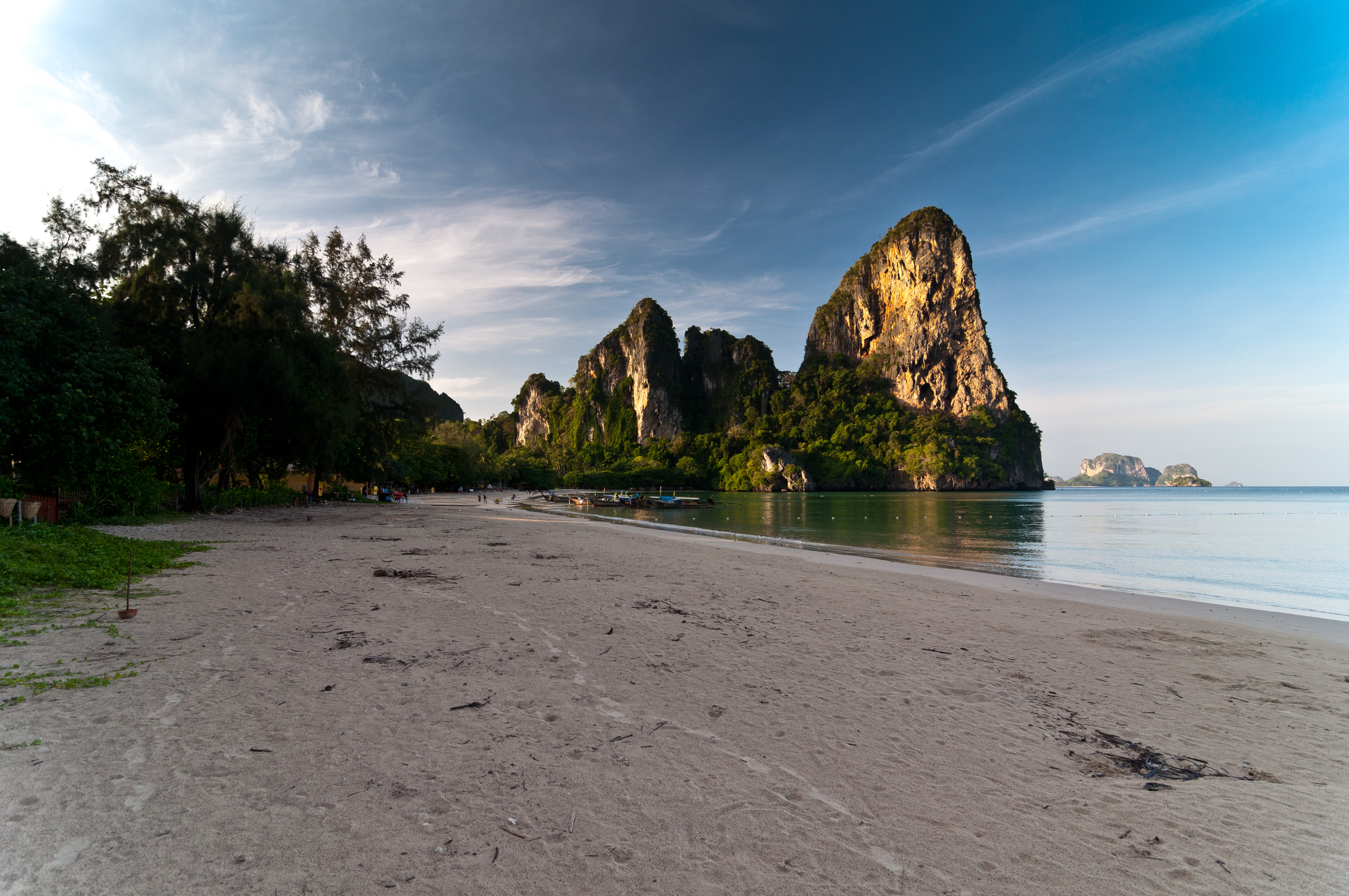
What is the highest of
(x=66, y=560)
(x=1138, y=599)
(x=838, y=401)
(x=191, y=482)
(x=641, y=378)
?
(x=641, y=378)

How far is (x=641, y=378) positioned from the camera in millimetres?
162750

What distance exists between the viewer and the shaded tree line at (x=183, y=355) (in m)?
15.0

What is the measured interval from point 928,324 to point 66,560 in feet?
550

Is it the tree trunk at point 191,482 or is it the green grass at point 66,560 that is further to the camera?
the tree trunk at point 191,482

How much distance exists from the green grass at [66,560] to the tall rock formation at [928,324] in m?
159

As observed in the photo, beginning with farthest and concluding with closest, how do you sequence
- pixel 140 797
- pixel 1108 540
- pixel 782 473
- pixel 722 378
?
pixel 722 378
pixel 782 473
pixel 1108 540
pixel 140 797

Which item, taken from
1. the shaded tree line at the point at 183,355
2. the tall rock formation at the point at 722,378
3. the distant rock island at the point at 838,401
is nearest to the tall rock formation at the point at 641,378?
the distant rock island at the point at 838,401

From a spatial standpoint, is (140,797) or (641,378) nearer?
(140,797)

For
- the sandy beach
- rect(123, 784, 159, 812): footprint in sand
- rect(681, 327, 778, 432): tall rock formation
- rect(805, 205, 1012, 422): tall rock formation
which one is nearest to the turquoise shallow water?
the sandy beach

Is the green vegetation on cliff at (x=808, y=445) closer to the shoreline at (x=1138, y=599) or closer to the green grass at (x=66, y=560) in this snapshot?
the shoreline at (x=1138, y=599)

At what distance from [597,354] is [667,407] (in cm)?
3321

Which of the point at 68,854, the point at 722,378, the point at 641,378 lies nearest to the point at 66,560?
the point at 68,854

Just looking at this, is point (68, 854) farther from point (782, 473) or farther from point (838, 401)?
point (838, 401)

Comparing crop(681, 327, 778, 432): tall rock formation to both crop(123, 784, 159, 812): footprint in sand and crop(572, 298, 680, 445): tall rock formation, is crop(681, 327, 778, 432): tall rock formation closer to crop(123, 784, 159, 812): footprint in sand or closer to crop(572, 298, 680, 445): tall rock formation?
crop(572, 298, 680, 445): tall rock formation
